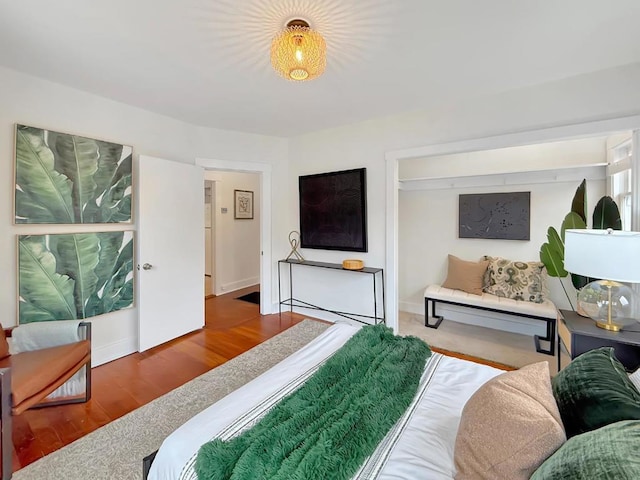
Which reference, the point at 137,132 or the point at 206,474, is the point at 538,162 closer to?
the point at 206,474

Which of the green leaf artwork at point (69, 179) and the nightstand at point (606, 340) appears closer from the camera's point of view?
the nightstand at point (606, 340)

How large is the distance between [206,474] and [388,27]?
2299mm

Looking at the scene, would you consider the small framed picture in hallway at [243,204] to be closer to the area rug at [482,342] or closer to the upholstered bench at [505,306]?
the area rug at [482,342]

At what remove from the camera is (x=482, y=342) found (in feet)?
10.6

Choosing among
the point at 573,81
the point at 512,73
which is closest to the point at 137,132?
the point at 512,73

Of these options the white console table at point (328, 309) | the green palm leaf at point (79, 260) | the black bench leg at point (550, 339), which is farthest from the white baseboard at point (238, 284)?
the black bench leg at point (550, 339)

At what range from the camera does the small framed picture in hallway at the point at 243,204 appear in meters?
5.47

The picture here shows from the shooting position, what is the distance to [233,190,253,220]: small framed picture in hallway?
5469 millimetres

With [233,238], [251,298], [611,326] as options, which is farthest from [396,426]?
[233,238]

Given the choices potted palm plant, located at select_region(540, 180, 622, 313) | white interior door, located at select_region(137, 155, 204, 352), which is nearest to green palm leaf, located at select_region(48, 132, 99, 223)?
white interior door, located at select_region(137, 155, 204, 352)

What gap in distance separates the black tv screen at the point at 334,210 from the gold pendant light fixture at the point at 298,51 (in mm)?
1778

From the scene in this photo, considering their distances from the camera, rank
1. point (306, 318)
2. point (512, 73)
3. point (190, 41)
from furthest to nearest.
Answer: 1. point (306, 318)
2. point (512, 73)
3. point (190, 41)

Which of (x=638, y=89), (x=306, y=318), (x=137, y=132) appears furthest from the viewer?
(x=306, y=318)

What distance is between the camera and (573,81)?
2.33 m
